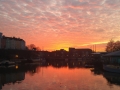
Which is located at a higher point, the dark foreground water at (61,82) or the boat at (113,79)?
the boat at (113,79)

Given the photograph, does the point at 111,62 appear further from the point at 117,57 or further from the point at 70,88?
the point at 70,88

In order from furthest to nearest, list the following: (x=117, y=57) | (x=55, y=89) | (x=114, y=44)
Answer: (x=114, y=44), (x=117, y=57), (x=55, y=89)

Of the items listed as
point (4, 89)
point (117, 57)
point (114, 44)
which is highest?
point (114, 44)

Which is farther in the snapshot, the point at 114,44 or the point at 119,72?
the point at 114,44

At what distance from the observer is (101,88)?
28.0 metres

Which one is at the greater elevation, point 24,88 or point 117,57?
point 117,57

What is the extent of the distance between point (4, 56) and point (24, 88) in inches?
3797

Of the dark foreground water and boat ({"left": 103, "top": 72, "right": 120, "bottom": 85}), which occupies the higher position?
boat ({"left": 103, "top": 72, "right": 120, "bottom": 85})

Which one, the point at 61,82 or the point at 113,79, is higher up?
the point at 113,79

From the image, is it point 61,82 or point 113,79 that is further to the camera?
point 113,79

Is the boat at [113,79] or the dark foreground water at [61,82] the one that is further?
the boat at [113,79]

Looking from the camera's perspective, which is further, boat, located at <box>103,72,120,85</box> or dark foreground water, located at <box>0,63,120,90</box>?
boat, located at <box>103,72,120,85</box>

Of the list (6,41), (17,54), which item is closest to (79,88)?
(17,54)

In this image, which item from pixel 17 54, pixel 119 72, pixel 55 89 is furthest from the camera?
pixel 17 54
